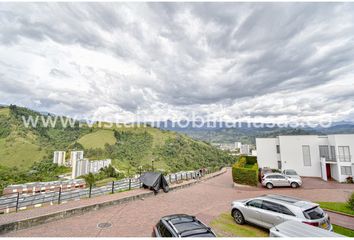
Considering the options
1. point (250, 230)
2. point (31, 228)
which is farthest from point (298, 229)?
point (31, 228)

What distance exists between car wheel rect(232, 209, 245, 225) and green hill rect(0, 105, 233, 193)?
54.5m

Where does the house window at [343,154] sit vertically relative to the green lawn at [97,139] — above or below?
below

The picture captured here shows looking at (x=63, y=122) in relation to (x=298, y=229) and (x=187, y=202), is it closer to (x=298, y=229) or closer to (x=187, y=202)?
(x=187, y=202)

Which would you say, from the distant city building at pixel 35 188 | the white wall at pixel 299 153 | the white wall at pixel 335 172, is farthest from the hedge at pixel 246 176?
the distant city building at pixel 35 188

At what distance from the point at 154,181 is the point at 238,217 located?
7230mm

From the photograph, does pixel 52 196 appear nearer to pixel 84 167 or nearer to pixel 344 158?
pixel 344 158

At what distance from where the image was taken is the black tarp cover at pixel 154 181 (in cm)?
1480

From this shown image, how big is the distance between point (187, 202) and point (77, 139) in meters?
93.0

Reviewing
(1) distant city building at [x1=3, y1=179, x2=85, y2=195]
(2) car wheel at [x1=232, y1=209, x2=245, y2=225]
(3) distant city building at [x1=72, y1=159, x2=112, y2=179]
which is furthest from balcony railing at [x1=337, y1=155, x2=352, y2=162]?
(3) distant city building at [x1=72, y1=159, x2=112, y2=179]

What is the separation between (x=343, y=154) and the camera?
2373 centimetres

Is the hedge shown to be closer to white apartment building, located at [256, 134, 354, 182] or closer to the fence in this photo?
white apartment building, located at [256, 134, 354, 182]

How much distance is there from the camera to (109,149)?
86.7 m

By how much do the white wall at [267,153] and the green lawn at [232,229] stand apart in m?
23.2

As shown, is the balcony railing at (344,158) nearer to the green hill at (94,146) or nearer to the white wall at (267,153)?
the white wall at (267,153)
